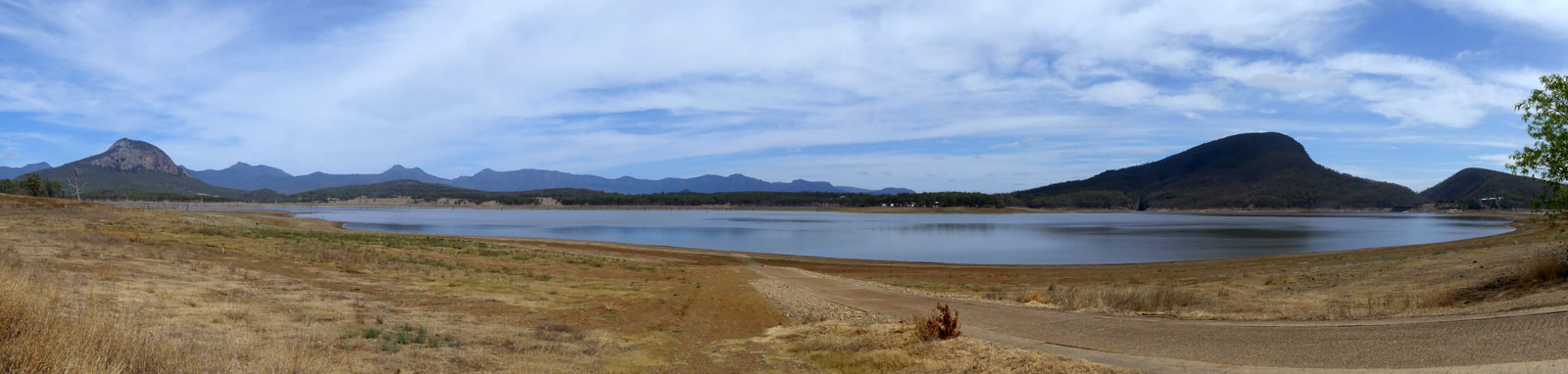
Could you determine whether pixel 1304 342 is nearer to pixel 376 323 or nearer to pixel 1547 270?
pixel 1547 270

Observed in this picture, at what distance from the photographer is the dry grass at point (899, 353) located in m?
7.76

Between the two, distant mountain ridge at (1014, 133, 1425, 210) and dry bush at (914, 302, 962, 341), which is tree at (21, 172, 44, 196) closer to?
dry bush at (914, 302, 962, 341)

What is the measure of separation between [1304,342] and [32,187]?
142891mm

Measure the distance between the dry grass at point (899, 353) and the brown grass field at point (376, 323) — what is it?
0.03 m

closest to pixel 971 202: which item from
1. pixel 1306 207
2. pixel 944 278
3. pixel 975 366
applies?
pixel 1306 207

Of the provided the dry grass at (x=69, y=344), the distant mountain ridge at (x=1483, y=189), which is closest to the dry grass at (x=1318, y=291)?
the dry grass at (x=69, y=344)

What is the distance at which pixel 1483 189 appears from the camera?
14938 centimetres

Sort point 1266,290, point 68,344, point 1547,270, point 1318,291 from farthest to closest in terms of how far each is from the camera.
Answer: point 1266,290, point 1318,291, point 1547,270, point 68,344

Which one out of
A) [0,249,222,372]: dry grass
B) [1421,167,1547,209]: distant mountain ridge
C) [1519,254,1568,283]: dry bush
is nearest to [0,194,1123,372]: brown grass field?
[0,249,222,372]: dry grass

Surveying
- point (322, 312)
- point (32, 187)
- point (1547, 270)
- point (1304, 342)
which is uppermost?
point (32, 187)

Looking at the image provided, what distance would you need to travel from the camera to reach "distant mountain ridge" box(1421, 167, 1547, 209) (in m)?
132

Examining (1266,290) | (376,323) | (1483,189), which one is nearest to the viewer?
(376,323)

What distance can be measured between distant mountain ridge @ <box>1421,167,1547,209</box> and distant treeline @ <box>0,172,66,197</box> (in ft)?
752

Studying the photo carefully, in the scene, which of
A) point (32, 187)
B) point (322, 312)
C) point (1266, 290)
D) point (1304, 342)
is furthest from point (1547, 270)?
point (32, 187)
